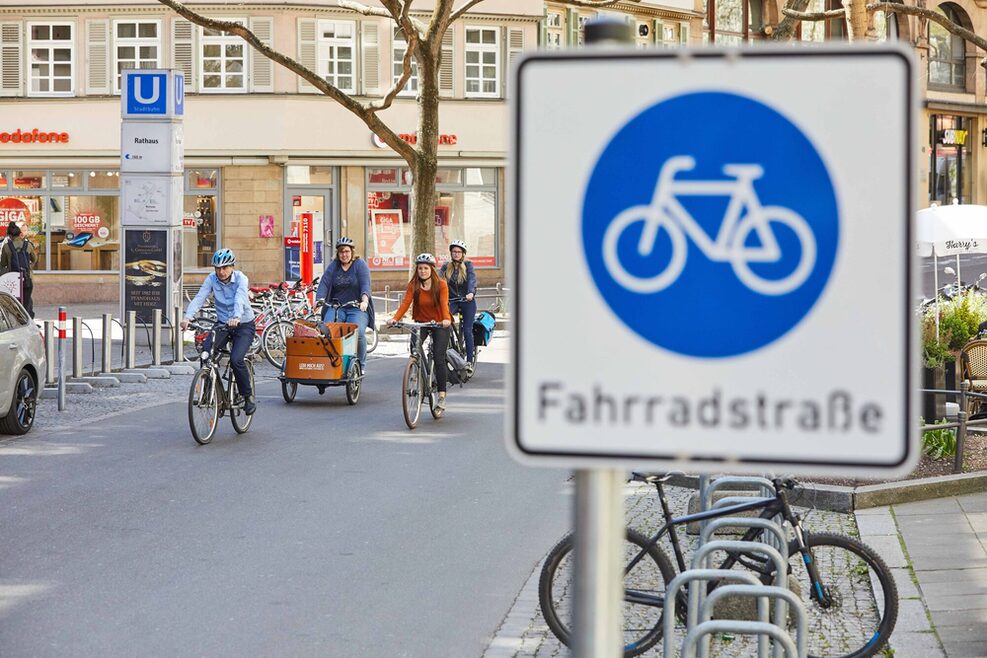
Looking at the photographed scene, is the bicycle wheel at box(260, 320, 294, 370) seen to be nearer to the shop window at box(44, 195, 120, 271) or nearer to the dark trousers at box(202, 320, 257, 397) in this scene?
the dark trousers at box(202, 320, 257, 397)

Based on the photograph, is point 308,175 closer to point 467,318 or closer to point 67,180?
point 67,180

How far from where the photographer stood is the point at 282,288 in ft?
84.7

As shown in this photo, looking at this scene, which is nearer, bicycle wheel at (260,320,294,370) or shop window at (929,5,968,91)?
bicycle wheel at (260,320,294,370)

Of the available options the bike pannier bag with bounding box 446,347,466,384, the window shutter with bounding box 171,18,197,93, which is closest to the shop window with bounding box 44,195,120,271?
the window shutter with bounding box 171,18,197,93

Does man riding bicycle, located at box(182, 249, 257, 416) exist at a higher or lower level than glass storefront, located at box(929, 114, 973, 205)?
lower

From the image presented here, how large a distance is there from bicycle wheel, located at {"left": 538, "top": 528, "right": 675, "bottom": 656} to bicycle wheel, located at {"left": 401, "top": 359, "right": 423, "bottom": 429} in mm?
8204

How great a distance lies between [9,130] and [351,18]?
9164 millimetres

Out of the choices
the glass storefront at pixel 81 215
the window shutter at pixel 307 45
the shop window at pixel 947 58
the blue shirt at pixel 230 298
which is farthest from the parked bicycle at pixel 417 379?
the shop window at pixel 947 58

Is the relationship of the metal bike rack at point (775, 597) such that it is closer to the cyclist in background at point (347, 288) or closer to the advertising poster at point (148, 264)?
the cyclist in background at point (347, 288)

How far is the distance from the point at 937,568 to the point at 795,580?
1964mm

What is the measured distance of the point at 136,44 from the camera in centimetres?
3953

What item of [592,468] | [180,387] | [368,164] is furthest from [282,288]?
[592,468]

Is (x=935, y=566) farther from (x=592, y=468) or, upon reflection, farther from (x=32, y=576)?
(x=592, y=468)

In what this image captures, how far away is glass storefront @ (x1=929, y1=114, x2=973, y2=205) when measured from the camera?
2375 inches
